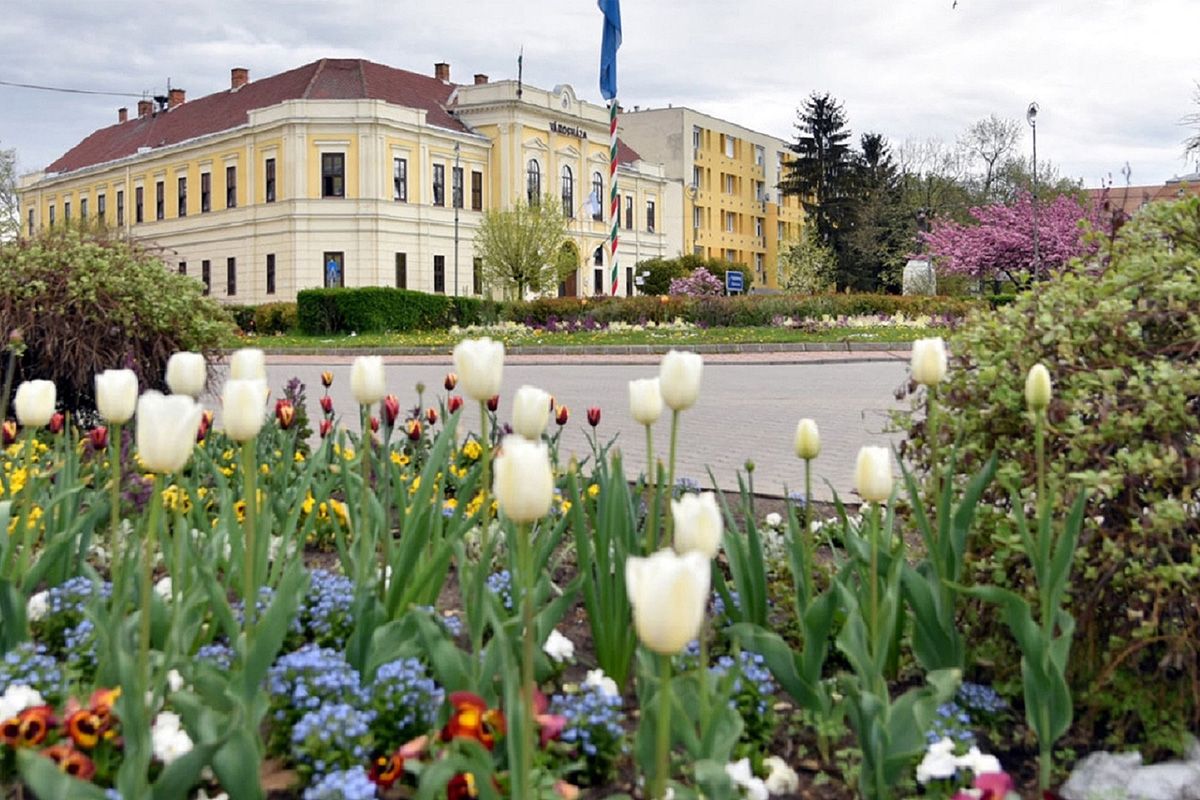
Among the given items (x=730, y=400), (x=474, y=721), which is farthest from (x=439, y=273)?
(x=474, y=721)

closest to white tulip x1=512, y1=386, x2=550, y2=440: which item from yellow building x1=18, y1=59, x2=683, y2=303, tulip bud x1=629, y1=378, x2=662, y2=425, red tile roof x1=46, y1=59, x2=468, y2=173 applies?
tulip bud x1=629, y1=378, x2=662, y2=425

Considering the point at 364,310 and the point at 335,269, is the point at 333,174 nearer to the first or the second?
the point at 335,269

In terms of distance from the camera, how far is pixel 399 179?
52.6 metres

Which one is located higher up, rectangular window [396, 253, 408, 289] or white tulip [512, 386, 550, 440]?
rectangular window [396, 253, 408, 289]

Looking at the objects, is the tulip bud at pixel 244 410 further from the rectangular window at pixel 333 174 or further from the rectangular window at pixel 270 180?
the rectangular window at pixel 270 180

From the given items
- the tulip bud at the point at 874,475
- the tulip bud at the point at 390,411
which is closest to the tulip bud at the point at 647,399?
the tulip bud at the point at 874,475

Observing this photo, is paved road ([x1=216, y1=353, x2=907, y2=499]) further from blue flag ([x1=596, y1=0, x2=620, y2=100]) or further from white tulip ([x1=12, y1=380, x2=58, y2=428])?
blue flag ([x1=596, y1=0, x2=620, y2=100])

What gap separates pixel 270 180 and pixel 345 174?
3.93 metres

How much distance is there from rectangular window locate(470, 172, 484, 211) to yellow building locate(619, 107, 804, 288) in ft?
76.3

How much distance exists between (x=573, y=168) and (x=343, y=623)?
5950 centimetres

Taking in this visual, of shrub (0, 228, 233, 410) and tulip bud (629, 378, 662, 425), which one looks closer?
tulip bud (629, 378, 662, 425)

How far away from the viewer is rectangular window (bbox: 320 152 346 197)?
168 feet

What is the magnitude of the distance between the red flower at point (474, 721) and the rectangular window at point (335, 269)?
50.5 metres

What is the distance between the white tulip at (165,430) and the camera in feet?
5.88
